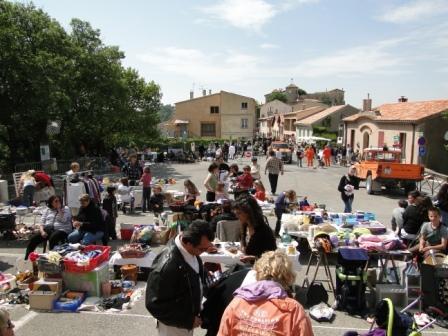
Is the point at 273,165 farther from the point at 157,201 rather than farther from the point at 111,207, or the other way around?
the point at 111,207

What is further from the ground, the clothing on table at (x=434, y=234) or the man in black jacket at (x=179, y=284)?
the man in black jacket at (x=179, y=284)

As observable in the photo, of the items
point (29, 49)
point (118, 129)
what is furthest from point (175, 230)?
point (118, 129)

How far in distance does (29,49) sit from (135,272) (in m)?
17.6

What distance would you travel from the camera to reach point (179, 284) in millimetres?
3775

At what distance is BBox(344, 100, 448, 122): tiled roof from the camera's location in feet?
101

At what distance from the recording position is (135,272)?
26.0ft

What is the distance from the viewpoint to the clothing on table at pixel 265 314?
2861mm

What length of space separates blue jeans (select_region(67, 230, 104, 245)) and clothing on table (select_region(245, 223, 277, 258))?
410 centimetres

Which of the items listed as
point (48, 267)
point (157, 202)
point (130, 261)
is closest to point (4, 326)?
point (48, 267)

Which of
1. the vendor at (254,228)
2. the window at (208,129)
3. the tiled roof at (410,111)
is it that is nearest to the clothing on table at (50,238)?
the vendor at (254,228)

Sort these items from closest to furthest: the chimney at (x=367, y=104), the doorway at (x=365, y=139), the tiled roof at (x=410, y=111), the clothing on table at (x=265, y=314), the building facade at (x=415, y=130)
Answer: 1. the clothing on table at (x=265, y=314)
2. the building facade at (x=415, y=130)
3. the tiled roof at (x=410, y=111)
4. the doorway at (x=365, y=139)
5. the chimney at (x=367, y=104)

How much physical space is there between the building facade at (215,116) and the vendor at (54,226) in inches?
2151

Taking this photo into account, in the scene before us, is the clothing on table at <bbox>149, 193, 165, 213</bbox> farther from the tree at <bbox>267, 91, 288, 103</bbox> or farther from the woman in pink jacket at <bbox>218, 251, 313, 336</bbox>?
the tree at <bbox>267, 91, 288, 103</bbox>

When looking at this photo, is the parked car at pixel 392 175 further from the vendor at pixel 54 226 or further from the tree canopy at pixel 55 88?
the tree canopy at pixel 55 88
